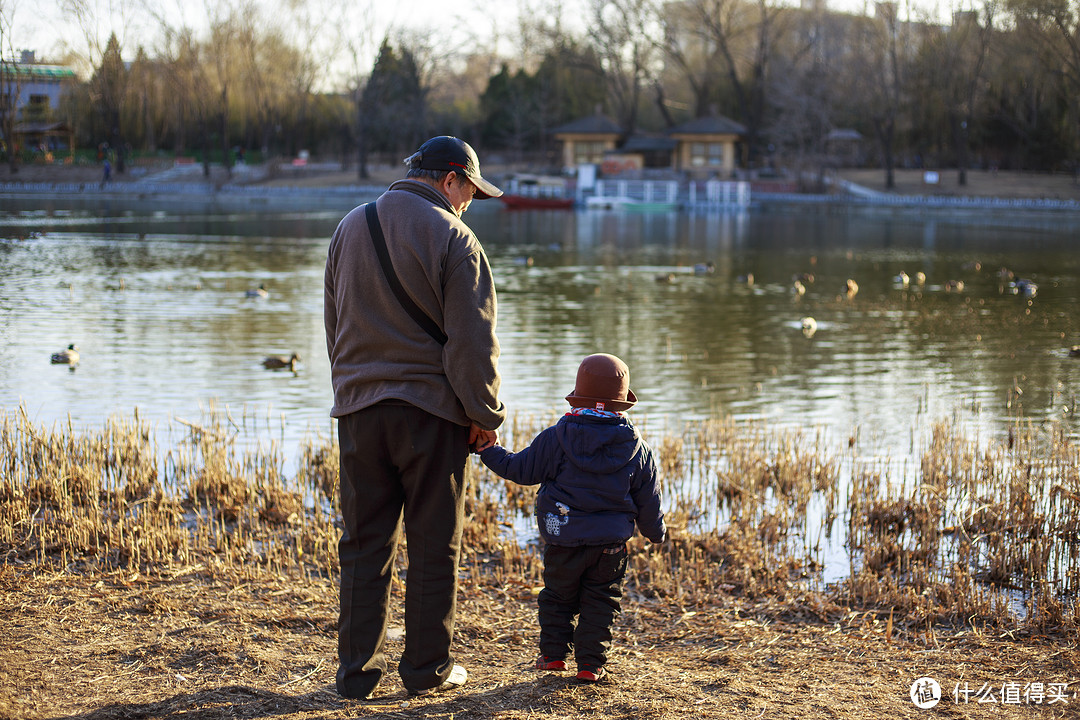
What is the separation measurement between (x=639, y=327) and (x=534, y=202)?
40.8 metres

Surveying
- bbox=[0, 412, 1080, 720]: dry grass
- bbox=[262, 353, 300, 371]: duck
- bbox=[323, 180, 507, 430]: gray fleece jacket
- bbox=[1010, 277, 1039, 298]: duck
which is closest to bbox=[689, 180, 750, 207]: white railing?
bbox=[1010, 277, 1039, 298]: duck

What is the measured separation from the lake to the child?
16.9 ft

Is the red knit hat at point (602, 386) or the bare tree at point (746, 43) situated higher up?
the bare tree at point (746, 43)

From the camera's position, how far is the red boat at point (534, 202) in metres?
57.7

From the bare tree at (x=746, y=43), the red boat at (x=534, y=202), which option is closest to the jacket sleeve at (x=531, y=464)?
the red boat at (x=534, y=202)

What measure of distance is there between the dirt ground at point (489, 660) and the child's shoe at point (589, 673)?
0.10 ft

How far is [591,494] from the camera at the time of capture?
4.10m

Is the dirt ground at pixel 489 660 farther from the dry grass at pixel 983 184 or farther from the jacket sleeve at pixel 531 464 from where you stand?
the dry grass at pixel 983 184

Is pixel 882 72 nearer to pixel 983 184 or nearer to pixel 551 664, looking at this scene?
pixel 983 184

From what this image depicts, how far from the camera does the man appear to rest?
3773 millimetres

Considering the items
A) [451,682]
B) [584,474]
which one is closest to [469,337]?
[584,474]

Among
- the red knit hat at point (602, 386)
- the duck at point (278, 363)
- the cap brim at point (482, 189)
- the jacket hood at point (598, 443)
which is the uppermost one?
the cap brim at point (482, 189)

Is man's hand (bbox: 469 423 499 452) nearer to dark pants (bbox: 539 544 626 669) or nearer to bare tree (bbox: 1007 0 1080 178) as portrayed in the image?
dark pants (bbox: 539 544 626 669)

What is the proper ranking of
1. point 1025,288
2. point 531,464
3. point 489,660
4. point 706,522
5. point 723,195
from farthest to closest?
point 723,195, point 1025,288, point 706,522, point 489,660, point 531,464
